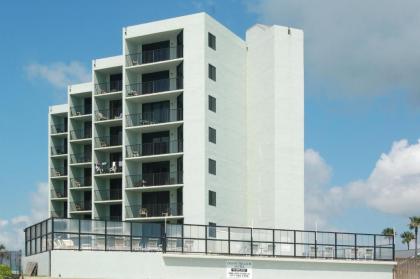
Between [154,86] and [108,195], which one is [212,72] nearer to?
[154,86]

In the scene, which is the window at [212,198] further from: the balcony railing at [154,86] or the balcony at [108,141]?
the balcony at [108,141]

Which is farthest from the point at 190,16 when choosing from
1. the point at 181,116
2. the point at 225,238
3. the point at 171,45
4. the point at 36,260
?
the point at 36,260

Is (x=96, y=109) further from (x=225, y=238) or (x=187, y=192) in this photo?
(x=225, y=238)

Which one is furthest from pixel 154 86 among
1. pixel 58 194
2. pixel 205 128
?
pixel 58 194

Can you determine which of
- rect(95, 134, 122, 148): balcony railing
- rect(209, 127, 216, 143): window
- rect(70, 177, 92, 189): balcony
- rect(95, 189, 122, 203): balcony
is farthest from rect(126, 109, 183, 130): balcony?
rect(70, 177, 92, 189): balcony

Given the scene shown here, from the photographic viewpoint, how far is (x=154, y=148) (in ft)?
243

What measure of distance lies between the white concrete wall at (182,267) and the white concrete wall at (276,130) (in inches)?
712

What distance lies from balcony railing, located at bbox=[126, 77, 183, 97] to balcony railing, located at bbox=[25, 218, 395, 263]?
21.1 metres

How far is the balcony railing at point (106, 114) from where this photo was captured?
81.6 m

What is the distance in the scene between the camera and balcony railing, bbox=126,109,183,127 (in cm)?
7331

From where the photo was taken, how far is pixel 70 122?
90062 millimetres

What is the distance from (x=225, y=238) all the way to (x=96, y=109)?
111ft

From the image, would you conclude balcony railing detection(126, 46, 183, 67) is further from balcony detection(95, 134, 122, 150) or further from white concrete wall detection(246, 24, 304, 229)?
balcony detection(95, 134, 122, 150)

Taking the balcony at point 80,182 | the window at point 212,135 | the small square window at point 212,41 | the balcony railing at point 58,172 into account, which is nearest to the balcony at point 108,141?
the balcony at point 80,182
